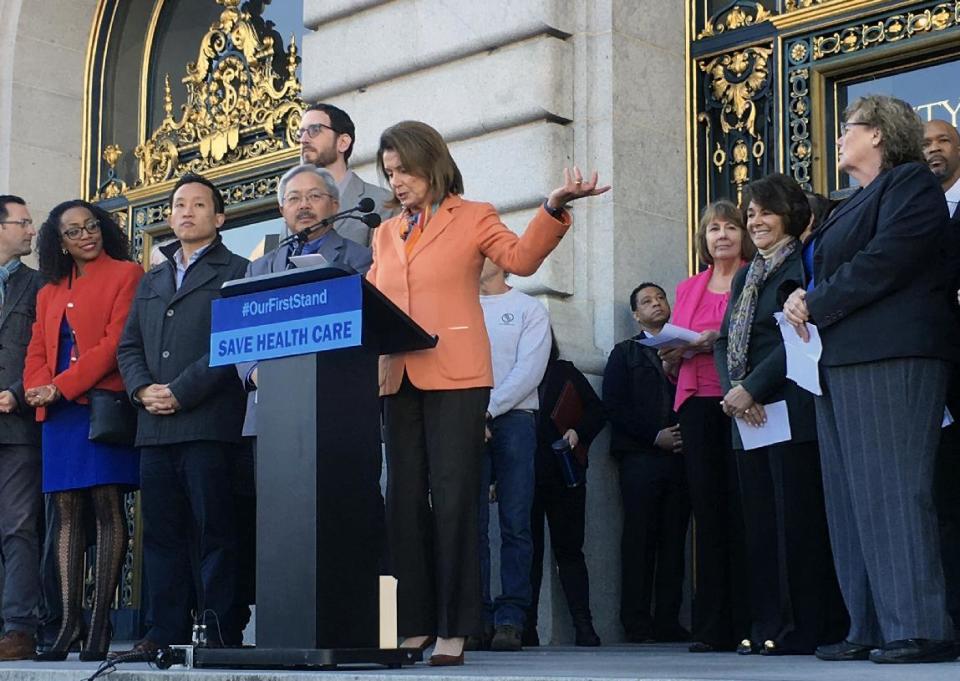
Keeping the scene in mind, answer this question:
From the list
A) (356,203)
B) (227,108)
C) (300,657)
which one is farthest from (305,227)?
(227,108)

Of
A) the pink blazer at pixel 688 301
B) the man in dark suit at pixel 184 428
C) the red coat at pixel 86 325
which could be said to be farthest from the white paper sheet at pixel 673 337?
the red coat at pixel 86 325

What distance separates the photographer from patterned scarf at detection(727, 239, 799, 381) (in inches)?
264

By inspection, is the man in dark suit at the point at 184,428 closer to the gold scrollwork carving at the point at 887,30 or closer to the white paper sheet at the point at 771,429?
the white paper sheet at the point at 771,429

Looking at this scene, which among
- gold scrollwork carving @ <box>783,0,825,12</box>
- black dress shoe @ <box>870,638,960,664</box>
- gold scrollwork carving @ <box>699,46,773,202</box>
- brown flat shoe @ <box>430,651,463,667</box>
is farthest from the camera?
gold scrollwork carving @ <box>699,46,773,202</box>

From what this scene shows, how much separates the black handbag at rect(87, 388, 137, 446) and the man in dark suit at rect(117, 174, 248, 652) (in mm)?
202

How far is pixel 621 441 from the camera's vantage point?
849 centimetres

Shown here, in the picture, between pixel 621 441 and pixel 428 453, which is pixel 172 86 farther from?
pixel 428 453

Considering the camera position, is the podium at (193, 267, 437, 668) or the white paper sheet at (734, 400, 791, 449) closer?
the podium at (193, 267, 437, 668)

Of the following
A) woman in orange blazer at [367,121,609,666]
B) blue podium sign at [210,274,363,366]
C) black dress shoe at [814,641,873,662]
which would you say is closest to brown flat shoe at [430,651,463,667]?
woman in orange blazer at [367,121,609,666]

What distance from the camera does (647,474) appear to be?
8.38m

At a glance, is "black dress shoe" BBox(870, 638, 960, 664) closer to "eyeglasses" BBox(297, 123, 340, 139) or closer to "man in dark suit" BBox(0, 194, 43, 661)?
"eyeglasses" BBox(297, 123, 340, 139)

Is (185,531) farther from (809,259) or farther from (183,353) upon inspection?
(809,259)

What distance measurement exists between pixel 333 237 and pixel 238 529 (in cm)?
140

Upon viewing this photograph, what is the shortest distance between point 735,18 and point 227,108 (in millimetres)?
4548
